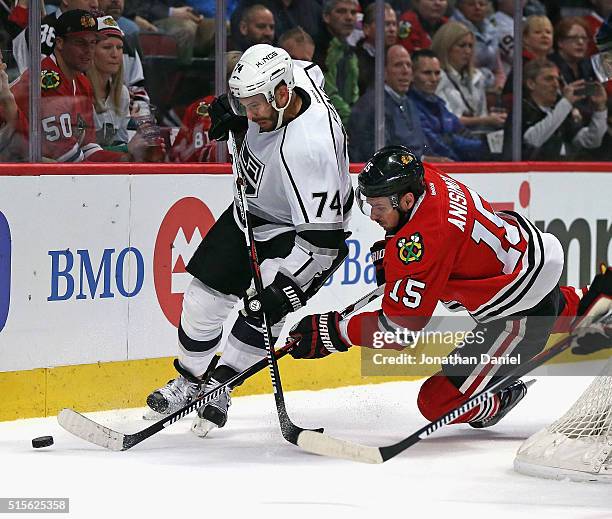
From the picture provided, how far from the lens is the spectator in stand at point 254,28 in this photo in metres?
5.59

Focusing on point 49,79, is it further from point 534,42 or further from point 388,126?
point 534,42

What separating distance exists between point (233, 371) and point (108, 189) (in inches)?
34.6

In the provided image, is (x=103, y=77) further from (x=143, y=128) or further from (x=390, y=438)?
(x=390, y=438)

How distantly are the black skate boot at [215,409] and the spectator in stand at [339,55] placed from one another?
5.47ft

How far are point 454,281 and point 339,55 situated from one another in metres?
1.85

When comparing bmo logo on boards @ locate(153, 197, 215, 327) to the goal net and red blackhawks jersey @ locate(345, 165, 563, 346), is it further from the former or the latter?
the goal net

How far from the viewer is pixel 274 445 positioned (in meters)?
4.54

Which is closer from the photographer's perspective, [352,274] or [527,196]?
[352,274]

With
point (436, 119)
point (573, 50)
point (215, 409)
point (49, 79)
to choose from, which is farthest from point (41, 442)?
point (573, 50)

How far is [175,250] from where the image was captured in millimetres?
5320

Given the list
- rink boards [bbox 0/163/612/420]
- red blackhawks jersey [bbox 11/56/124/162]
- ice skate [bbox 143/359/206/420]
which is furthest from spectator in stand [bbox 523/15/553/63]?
ice skate [bbox 143/359/206/420]

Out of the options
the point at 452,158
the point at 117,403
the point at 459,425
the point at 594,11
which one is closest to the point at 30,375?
the point at 117,403

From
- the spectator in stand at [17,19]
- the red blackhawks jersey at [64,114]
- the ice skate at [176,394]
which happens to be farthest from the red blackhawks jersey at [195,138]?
the ice skate at [176,394]

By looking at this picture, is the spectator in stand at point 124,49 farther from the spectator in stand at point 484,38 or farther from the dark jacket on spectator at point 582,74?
the dark jacket on spectator at point 582,74
